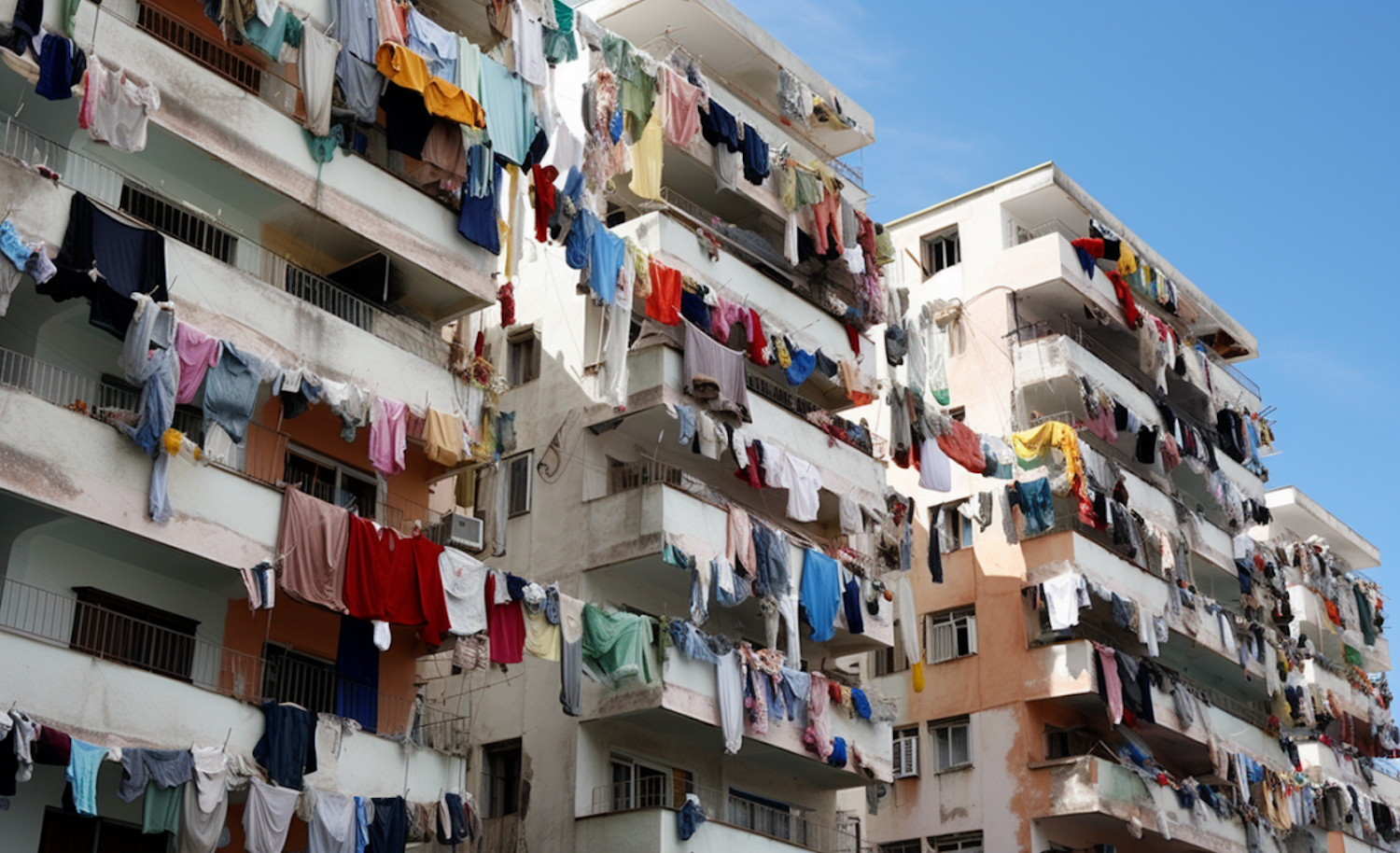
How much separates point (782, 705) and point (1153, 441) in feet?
58.2

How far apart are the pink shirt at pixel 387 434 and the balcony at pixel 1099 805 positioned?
18.2 meters

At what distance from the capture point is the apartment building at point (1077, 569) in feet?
122

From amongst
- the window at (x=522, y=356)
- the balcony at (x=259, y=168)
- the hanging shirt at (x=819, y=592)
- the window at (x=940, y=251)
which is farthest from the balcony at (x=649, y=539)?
Result: the window at (x=940, y=251)

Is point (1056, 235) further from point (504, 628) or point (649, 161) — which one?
point (504, 628)

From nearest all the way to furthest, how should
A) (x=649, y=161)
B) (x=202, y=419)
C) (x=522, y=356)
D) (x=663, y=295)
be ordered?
(x=202, y=419)
(x=663, y=295)
(x=649, y=161)
(x=522, y=356)

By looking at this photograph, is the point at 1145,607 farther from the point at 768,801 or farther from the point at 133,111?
the point at 133,111

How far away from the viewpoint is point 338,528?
22641 mm

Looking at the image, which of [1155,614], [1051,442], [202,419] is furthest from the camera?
[1155,614]

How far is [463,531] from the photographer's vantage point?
25703 millimetres

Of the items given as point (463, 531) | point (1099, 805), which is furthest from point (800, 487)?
point (1099, 805)

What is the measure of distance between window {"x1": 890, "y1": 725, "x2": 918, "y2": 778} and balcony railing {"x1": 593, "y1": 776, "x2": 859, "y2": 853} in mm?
4653

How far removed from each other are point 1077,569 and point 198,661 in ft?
71.2

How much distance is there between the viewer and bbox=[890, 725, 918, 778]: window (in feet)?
126

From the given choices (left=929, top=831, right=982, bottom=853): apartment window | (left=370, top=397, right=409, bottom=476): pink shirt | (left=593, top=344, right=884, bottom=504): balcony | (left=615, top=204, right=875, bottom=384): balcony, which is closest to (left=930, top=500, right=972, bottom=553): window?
(left=593, top=344, right=884, bottom=504): balcony
